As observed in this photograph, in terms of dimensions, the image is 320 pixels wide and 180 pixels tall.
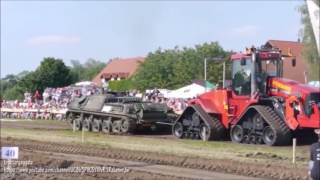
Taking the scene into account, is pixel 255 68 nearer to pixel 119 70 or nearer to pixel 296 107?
pixel 296 107

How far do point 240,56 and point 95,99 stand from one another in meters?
10.0

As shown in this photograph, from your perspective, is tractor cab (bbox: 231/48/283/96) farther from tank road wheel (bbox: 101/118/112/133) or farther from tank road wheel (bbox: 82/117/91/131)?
tank road wheel (bbox: 82/117/91/131)

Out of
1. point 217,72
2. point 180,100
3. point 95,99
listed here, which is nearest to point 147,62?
point 217,72

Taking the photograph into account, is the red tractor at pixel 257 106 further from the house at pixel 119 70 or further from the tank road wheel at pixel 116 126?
the house at pixel 119 70

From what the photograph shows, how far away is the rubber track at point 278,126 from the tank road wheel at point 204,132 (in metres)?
2.48

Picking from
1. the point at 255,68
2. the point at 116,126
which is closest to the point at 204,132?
the point at 255,68

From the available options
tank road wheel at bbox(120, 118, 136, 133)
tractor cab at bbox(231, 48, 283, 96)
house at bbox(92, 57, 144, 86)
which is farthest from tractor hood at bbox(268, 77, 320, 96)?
house at bbox(92, 57, 144, 86)

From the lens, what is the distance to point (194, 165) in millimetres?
15812

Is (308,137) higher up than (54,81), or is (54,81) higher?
(54,81)

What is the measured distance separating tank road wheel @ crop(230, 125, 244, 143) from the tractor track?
165 inches

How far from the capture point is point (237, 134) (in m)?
22.0

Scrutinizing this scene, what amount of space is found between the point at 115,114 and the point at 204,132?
597 cm

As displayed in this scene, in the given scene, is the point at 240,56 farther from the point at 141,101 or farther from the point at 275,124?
the point at 141,101

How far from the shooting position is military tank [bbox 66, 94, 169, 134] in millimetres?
26938
